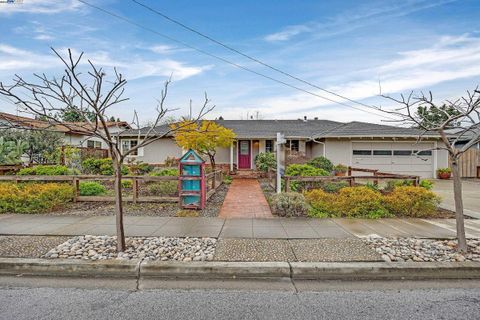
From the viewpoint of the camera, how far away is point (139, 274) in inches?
144

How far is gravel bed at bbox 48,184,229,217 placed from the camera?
6.89 metres

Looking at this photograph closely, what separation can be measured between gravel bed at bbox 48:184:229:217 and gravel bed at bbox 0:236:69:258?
73.1 inches

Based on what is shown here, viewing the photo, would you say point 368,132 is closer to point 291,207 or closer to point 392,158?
point 392,158

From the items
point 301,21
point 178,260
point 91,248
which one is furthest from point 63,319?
point 301,21

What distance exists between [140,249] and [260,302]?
2.31 metres

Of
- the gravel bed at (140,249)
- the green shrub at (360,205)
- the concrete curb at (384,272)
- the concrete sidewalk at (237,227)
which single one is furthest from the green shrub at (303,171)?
the concrete curb at (384,272)

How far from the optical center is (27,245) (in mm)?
4488

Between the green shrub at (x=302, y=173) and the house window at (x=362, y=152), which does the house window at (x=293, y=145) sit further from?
the green shrub at (x=302, y=173)

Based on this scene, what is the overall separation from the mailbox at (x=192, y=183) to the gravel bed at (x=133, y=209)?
0.30 m

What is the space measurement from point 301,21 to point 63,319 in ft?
41.1

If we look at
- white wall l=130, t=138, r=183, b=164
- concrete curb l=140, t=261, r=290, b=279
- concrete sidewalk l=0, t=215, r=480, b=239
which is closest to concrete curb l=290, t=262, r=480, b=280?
concrete curb l=140, t=261, r=290, b=279

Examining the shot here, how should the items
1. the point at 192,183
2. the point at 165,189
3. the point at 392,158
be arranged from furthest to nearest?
the point at 392,158 < the point at 165,189 < the point at 192,183

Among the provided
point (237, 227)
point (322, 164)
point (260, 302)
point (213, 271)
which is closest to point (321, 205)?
point (237, 227)

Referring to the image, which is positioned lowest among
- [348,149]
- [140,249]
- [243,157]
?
[140,249]
